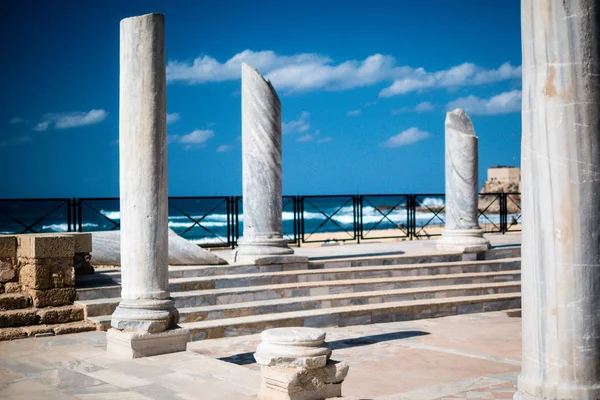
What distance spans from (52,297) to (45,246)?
0.65 metres

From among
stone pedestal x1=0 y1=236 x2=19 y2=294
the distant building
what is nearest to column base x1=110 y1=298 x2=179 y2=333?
stone pedestal x1=0 y1=236 x2=19 y2=294

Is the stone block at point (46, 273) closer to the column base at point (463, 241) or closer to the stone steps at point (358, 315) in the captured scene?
the stone steps at point (358, 315)

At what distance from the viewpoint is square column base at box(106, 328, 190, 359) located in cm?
789

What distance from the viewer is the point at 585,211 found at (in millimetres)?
4293

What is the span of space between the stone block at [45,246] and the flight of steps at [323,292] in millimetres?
648

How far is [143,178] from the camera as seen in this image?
8.09 metres

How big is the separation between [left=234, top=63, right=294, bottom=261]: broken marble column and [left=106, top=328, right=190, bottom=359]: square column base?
4116mm

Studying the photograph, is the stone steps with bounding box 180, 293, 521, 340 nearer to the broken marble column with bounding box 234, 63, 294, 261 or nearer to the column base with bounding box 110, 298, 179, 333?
the column base with bounding box 110, 298, 179, 333

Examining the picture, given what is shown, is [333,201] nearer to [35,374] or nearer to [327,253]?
[327,253]

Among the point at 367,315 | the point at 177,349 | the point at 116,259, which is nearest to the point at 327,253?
the point at 367,315

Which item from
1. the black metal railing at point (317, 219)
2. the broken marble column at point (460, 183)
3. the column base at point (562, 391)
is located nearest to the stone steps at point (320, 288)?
the broken marble column at point (460, 183)

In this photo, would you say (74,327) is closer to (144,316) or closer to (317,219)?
(144,316)

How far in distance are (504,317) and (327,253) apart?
379 cm

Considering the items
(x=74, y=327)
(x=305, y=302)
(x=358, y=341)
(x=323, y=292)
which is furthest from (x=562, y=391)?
(x=323, y=292)
